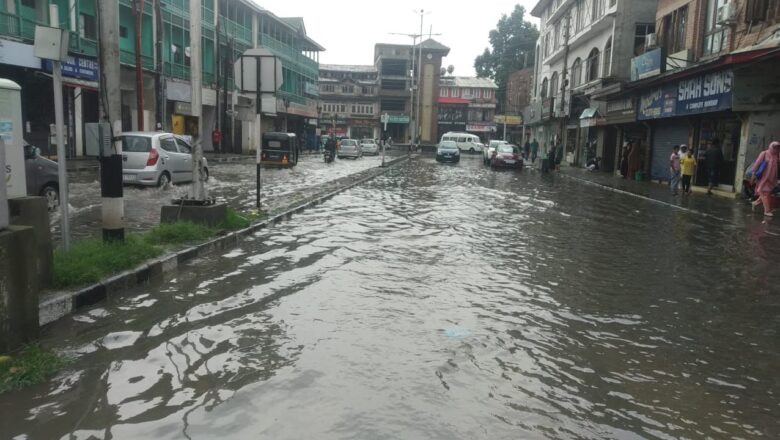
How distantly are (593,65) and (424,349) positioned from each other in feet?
122

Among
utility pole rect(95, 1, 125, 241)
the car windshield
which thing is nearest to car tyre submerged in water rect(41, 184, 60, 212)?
the car windshield

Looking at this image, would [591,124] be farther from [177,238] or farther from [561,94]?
[177,238]

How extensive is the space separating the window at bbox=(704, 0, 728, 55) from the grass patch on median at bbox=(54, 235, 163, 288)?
21686mm

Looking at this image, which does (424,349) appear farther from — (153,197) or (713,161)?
(713,161)

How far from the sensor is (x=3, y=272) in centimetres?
447

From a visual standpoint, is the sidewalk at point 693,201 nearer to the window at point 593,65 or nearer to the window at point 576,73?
the window at point 593,65

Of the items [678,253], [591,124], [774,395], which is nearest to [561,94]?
[591,124]

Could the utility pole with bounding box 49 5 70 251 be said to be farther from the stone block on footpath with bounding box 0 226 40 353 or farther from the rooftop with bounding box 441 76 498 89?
the rooftop with bounding box 441 76 498 89

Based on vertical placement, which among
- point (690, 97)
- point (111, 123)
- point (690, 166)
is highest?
point (690, 97)

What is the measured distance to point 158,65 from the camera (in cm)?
3259

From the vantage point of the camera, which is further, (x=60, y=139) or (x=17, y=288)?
(x=60, y=139)

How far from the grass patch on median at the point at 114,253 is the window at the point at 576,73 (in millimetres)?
36263

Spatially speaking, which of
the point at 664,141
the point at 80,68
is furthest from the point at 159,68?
the point at 664,141

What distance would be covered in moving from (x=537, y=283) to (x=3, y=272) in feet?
18.5
